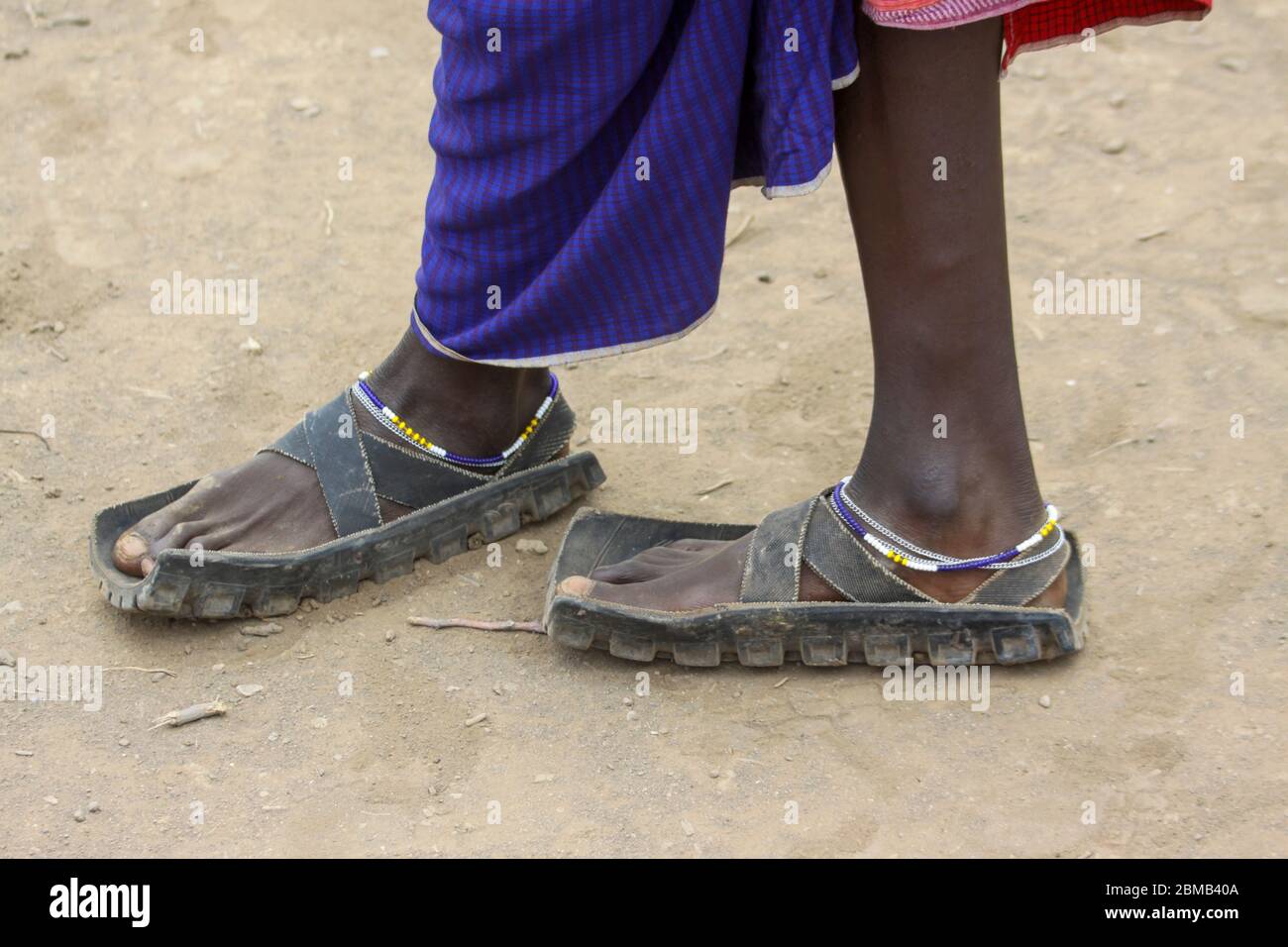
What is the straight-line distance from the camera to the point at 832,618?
1.74 m

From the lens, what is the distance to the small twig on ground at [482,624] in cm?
187

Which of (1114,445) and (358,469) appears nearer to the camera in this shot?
(358,469)

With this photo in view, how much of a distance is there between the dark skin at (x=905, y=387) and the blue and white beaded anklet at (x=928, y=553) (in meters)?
0.01

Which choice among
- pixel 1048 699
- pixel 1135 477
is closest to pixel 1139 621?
pixel 1048 699

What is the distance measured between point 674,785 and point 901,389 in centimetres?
51

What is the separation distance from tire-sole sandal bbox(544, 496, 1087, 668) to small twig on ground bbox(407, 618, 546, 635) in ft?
0.22

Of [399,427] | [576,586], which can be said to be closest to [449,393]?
[399,427]

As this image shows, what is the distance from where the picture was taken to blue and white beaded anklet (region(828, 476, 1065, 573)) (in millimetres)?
1709

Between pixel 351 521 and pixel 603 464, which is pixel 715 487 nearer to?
pixel 603 464

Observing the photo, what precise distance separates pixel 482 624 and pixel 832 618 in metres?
0.45

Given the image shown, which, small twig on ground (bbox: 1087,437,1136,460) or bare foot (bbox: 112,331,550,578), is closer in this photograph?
bare foot (bbox: 112,331,550,578)

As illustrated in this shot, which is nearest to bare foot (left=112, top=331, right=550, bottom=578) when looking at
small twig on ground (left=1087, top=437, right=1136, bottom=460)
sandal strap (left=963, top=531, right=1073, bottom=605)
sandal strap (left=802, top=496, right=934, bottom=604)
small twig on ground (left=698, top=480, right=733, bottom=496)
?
small twig on ground (left=698, top=480, right=733, bottom=496)

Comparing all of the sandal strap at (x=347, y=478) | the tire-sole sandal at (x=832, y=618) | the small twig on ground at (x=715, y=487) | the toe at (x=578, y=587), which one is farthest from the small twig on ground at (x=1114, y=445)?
the sandal strap at (x=347, y=478)

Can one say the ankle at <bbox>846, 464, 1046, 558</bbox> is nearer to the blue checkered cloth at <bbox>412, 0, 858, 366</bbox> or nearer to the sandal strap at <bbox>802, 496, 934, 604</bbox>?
the sandal strap at <bbox>802, 496, 934, 604</bbox>
